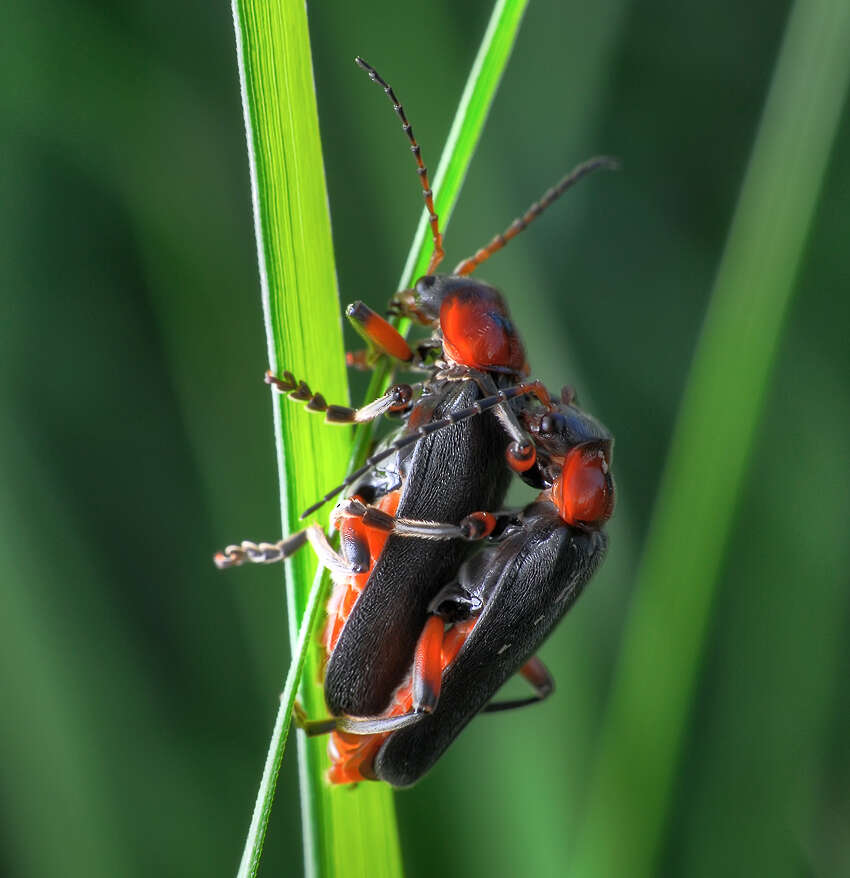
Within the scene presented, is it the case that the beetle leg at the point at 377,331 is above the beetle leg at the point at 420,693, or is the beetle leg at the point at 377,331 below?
above

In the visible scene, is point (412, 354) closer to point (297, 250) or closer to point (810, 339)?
point (297, 250)

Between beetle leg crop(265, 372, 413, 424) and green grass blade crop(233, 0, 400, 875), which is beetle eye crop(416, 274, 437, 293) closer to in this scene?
beetle leg crop(265, 372, 413, 424)

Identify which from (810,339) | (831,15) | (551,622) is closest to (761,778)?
(551,622)

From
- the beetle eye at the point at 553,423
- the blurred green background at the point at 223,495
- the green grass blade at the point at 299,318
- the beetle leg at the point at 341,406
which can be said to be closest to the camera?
the green grass blade at the point at 299,318

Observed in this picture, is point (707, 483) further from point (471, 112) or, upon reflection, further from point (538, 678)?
point (471, 112)

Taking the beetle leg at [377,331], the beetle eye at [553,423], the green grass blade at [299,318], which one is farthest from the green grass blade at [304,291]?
the beetle eye at [553,423]

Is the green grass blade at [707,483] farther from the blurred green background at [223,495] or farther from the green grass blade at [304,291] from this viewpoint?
the green grass blade at [304,291]

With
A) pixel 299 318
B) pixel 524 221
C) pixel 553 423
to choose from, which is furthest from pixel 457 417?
pixel 524 221

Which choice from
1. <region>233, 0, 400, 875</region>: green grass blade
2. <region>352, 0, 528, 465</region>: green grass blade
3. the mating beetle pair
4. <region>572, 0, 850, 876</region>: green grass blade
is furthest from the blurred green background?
<region>352, 0, 528, 465</region>: green grass blade
